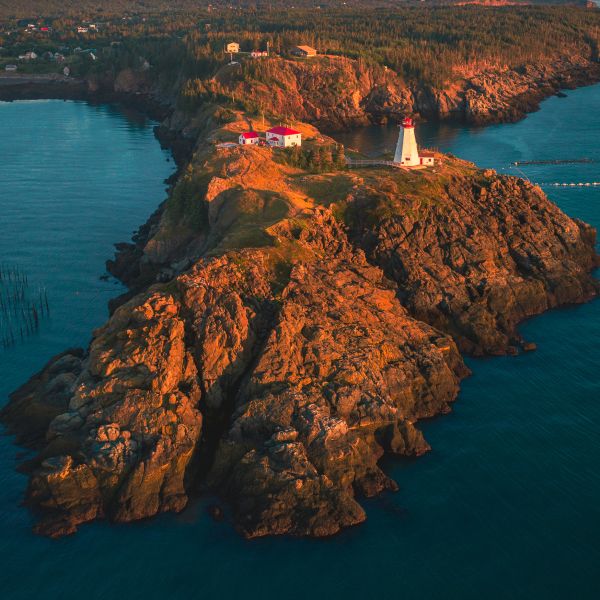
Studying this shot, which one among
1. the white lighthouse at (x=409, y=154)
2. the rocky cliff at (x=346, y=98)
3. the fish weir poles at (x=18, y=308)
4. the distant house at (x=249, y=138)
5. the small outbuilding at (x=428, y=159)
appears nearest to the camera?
the fish weir poles at (x=18, y=308)

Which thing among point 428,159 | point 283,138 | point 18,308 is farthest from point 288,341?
point 283,138

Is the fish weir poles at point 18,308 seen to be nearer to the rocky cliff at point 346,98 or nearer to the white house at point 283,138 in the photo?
the white house at point 283,138

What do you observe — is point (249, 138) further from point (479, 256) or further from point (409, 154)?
point (479, 256)

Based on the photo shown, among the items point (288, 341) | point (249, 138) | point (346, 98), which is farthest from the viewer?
point (346, 98)

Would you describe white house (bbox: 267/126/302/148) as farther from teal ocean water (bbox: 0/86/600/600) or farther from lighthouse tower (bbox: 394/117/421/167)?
teal ocean water (bbox: 0/86/600/600)

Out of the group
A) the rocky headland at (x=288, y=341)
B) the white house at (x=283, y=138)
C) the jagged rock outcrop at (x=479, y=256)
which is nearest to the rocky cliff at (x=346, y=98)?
the white house at (x=283, y=138)

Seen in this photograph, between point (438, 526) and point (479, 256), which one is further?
point (479, 256)

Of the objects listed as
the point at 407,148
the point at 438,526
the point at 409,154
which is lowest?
the point at 438,526
